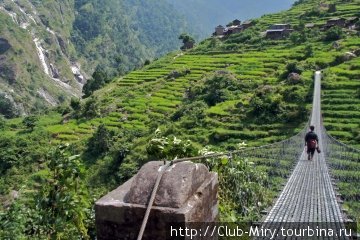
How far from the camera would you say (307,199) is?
6.17 meters

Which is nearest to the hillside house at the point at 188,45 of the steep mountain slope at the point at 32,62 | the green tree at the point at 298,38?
the green tree at the point at 298,38

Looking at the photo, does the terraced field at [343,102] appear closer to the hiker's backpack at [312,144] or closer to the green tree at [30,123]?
the hiker's backpack at [312,144]

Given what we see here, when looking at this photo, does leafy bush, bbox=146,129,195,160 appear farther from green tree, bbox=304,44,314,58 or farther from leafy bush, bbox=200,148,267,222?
green tree, bbox=304,44,314,58

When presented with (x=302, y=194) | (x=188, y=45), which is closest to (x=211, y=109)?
(x=302, y=194)

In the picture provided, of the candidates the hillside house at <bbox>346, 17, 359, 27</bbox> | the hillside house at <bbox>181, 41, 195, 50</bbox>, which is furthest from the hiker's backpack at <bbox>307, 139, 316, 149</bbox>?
the hillside house at <bbox>181, 41, 195, 50</bbox>

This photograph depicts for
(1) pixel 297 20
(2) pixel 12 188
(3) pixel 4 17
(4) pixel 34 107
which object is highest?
(3) pixel 4 17

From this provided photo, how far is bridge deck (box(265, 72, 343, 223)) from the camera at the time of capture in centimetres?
502

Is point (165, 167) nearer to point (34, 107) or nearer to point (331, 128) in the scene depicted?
point (331, 128)

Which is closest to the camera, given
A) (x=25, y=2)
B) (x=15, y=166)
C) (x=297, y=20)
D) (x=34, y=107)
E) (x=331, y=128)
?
(x=331, y=128)

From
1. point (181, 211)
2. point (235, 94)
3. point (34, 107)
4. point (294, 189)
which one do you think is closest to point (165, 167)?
point (181, 211)

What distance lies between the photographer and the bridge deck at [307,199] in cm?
502

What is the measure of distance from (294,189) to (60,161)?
12.2 feet

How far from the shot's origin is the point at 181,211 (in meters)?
2.26

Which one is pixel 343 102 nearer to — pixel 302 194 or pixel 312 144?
pixel 312 144
